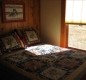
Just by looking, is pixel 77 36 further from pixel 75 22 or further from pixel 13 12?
pixel 13 12

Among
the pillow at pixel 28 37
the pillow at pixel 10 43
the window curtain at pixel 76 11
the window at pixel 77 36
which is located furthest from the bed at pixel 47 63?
the window curtain at pixel 76 11

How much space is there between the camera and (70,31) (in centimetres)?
322

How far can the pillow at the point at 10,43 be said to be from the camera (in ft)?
8.49

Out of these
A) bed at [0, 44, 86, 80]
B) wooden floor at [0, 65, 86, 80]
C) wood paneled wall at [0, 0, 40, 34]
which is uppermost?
wood paneled wall at [0, 0, 40, 34]

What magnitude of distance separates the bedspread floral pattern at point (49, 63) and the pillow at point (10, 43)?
0.22 m

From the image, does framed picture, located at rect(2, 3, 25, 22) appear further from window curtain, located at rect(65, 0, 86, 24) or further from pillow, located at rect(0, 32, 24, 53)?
window curtain, located at rect(65, 0, 86, 24)

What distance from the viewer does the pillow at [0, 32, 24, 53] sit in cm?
259

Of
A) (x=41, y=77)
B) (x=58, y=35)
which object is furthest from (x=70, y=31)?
(x=41, y=77)

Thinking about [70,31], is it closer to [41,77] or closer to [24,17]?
[24,17]

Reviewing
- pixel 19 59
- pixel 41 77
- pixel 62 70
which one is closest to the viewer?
pixel 41 77

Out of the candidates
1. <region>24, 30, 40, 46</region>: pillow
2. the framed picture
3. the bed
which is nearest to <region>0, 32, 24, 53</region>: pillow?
the bed

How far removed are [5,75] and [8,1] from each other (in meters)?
1.63

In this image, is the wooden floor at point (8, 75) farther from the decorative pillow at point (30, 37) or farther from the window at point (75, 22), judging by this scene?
the window at point (75, 22)

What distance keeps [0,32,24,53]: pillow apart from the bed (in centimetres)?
12
